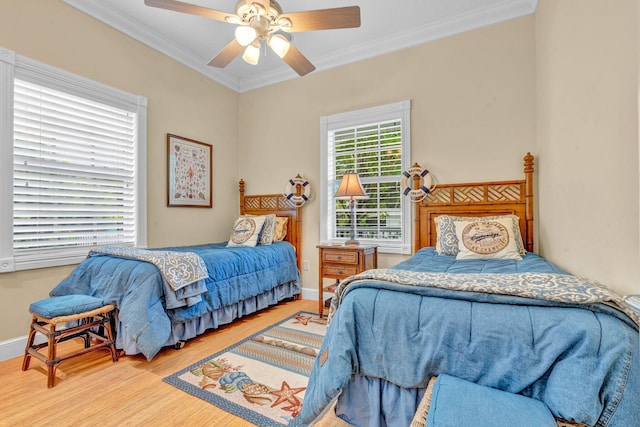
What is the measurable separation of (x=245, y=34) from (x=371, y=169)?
6.26 ft

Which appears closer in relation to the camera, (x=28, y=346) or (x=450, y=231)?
(x=28, y=346)

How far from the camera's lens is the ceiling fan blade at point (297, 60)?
7.62 feet

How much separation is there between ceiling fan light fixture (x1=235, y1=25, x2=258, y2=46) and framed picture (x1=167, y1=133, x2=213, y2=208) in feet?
5.92

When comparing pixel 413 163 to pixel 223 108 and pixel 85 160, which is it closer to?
pixel 223 108

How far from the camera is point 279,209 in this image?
4.01 meters

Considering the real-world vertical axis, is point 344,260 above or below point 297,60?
below

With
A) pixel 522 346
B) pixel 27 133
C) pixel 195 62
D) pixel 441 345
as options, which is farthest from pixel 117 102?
pixel 522 346

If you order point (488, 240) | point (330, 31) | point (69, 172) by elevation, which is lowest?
point (488, 240)

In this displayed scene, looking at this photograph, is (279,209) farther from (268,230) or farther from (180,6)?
(180,6)

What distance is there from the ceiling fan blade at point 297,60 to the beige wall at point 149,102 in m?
1.77

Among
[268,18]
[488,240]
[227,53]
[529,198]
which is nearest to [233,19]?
[268,18]

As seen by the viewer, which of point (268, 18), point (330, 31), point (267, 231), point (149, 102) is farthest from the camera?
point (267, 231)

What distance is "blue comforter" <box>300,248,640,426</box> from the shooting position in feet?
3.00

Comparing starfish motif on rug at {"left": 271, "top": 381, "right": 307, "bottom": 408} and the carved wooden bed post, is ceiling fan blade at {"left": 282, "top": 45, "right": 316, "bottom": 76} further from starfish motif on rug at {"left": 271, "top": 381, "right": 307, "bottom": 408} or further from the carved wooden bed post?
starfish motif on rug at {"left": 271, "top": 381, "right": 307, "bottom": 408}
